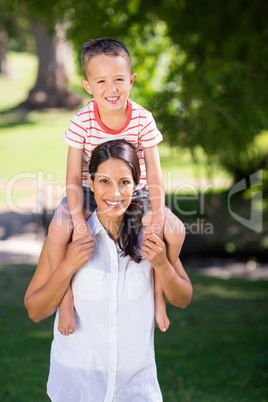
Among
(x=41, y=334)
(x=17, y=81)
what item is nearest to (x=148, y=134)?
(x=41, y=334)

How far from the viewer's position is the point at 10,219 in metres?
13.6

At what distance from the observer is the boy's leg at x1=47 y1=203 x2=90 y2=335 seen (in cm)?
205

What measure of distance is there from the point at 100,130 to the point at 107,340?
751 millimetres

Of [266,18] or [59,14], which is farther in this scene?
[266,18]

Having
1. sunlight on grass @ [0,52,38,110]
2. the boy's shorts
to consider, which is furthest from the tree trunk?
the boy's shorts

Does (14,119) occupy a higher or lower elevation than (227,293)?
higher

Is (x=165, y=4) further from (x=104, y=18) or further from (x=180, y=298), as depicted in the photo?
(x=180, y=298)

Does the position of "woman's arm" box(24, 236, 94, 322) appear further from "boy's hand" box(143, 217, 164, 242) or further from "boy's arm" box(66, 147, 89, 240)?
"boy's hand" box(143, 217, 164, 242)

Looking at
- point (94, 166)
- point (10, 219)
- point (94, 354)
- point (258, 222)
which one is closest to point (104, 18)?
point (94, 166)

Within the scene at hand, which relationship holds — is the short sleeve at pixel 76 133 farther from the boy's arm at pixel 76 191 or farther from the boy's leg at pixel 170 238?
the boy's leg at pixel 170 238

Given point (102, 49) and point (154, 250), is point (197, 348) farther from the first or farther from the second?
point (102, 49)

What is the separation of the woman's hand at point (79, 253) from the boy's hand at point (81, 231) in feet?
0.13

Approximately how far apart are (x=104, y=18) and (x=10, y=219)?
31.2 ft

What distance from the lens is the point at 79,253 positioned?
6.55 feet
